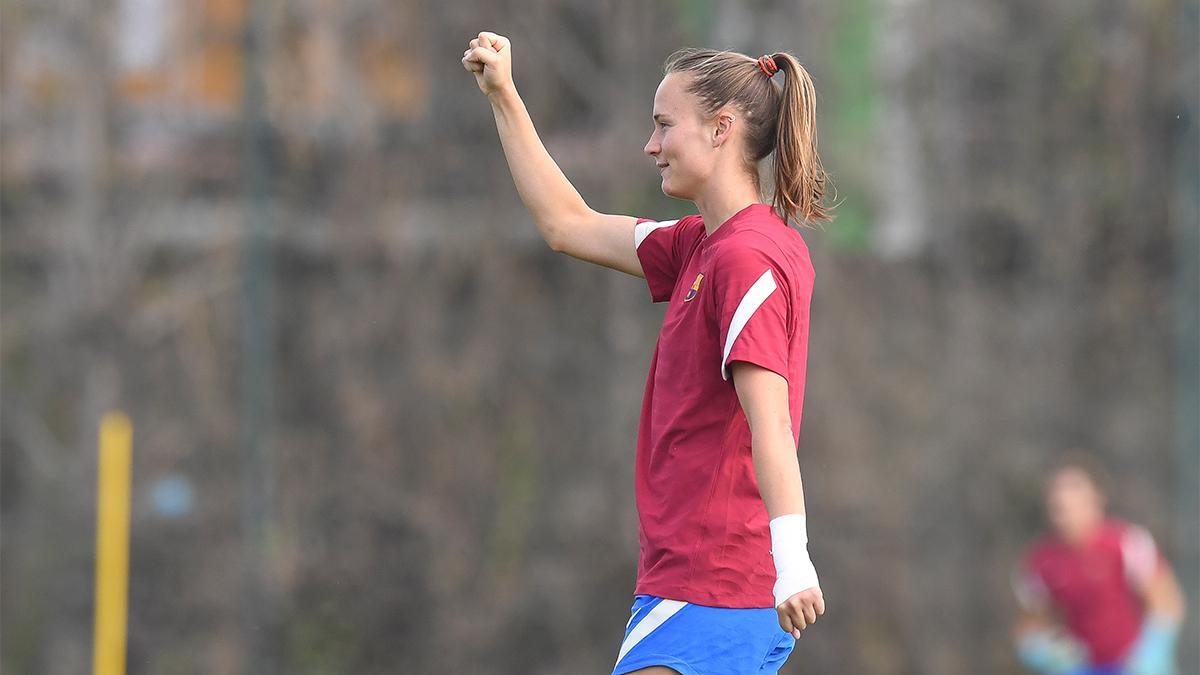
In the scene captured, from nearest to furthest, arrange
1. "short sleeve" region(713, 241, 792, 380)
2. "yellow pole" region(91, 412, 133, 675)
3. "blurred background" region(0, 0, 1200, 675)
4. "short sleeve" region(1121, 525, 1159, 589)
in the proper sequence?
1. "short sleeve" region(713, 241, 792, 380)
2. "yellow pole" region(91, 412, 133, 675)
3. "short sleeve" region(1121, 525, 1159, 589)
4. "blurred background" region(0, 0, 1200, 675)

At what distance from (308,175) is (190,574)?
2417 mm

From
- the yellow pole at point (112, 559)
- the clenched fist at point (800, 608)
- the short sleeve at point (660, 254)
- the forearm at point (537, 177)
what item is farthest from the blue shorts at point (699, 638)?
the yellow pole at point (112, 559)

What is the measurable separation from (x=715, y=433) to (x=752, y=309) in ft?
0.81

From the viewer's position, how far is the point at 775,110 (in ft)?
9.64

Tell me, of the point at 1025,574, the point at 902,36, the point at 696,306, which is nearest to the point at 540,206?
the point at 696,306

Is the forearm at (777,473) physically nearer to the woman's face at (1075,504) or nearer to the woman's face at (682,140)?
the woman's face at (682,140)

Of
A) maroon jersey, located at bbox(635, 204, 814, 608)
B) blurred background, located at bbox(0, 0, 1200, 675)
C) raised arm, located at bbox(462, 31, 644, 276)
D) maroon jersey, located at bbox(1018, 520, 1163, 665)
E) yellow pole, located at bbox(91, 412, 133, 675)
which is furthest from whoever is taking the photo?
blurred background, located at bbox(0, 0, 1200, 675)

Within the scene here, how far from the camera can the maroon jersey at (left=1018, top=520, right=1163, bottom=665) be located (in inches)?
302

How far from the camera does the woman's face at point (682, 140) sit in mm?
2883

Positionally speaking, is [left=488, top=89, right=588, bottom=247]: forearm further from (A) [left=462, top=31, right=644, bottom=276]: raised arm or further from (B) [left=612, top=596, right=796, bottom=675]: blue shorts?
(B) [left=612, top=596, right=796, bottom=675]: blue shorts

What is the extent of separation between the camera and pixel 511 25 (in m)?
9.82

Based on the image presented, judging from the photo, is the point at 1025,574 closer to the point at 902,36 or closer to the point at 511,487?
the point at 511,487

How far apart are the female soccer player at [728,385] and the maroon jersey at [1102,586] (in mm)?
5220

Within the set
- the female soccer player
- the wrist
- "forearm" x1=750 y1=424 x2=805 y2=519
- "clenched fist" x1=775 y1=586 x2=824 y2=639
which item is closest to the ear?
the female soccer player
